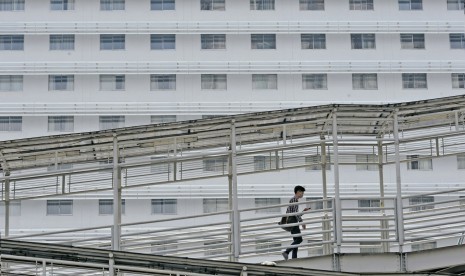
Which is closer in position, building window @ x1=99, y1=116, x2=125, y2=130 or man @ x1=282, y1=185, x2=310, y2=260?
man @ x1=282, y1=185, x2=310, y2=260

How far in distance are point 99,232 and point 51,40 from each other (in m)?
11.7

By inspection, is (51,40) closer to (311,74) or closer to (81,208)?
(81,208)

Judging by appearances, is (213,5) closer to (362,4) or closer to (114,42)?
(114,42)

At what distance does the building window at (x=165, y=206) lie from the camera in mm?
62688

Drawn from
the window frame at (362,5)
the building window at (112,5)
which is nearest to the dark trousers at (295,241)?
the building window at (112,5)

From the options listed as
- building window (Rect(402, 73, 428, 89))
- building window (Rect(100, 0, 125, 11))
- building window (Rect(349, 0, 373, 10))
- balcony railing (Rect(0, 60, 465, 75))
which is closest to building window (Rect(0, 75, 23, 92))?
balcony railing (Rect(0, 60, 465, 75))

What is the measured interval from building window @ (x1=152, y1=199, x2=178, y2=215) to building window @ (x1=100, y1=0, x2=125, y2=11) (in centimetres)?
1167

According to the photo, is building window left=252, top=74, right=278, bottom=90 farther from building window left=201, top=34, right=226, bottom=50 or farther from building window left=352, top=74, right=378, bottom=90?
building window left=352, top=74, right=378, bottom=90

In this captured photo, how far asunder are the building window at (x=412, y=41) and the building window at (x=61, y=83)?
768 inches

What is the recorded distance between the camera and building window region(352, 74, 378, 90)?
213 ft

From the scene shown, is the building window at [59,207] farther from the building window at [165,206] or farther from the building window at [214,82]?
the building window at [214,82]

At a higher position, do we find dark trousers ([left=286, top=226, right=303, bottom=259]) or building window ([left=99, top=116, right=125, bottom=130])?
building window ([left=99, top=116, right=125, bottom=130])

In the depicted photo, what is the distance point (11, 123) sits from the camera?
2509 inches

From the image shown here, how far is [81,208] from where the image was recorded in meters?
62.7
